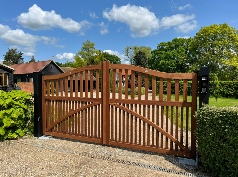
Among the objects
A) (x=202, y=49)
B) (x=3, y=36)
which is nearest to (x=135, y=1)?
(x=202, y=49)

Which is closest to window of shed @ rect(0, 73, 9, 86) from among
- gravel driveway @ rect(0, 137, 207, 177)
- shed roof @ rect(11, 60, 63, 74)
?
shed roof @ rect(11, 60, 63, 74)

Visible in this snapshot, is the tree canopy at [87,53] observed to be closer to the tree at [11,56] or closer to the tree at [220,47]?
the tree at [220,47]

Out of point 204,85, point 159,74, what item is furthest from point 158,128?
point 204,85

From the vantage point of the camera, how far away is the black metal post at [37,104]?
5445 millimetres

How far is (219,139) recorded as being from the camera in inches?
123

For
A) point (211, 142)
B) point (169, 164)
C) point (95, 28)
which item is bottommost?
point (169, 164)

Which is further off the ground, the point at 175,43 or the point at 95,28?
the point at 95,28

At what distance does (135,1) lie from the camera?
60.2 feet

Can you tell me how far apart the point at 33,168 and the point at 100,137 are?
1.69m

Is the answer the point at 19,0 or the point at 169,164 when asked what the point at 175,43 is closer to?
the point at 19,0

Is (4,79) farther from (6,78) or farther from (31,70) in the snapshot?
(31,70)

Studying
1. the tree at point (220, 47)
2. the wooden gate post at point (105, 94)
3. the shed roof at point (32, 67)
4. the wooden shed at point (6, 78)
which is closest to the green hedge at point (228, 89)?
the tree at point (220, 47)

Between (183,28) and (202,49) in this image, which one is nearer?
(202,49)

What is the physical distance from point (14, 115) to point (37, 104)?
2.08ft
